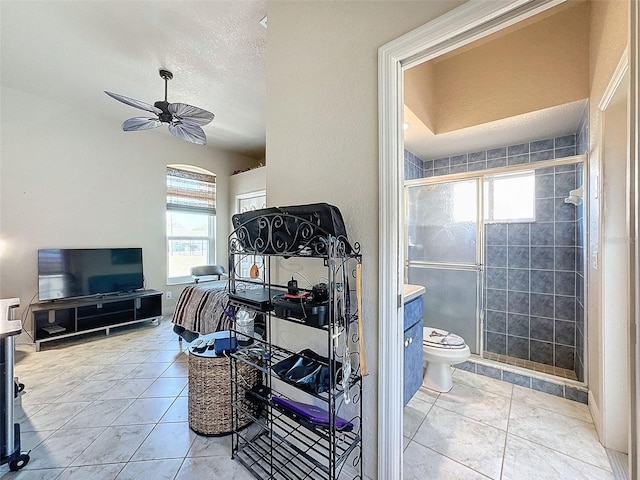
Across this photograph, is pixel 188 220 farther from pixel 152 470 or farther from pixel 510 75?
pixel 510 75

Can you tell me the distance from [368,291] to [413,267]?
2.16 meters

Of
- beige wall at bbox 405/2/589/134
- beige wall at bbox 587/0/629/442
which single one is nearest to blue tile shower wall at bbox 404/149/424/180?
beige wall at bbox 405/2/589/134

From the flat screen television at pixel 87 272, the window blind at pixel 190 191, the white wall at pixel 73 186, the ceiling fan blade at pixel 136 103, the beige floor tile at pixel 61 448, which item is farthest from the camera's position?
the window blind at pixel 190 191

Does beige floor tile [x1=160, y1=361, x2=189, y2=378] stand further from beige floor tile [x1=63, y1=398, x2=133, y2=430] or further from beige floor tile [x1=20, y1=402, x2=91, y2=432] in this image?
beige floor tile [x1=20, y1=402, x2=91, y2=432]

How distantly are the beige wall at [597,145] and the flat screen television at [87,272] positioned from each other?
4926mm

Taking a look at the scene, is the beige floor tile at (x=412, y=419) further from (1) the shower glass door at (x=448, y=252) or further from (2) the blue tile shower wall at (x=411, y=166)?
(2) the blue tile shower wall at (x=411, y=166)

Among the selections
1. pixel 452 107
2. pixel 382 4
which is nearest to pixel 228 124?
pixel 452 107

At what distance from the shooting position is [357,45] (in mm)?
1293

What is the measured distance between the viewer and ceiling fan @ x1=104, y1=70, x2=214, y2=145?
2.53 metres

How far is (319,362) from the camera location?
4.15ft

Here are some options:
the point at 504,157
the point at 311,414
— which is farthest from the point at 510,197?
the point at 311,414

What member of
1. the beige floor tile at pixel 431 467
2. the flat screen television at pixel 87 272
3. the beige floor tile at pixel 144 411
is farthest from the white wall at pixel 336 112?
the flat screen television at pixel 87 272

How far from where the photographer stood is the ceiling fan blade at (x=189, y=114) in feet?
8.25

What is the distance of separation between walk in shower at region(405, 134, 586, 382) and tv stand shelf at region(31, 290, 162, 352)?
3.58 m
